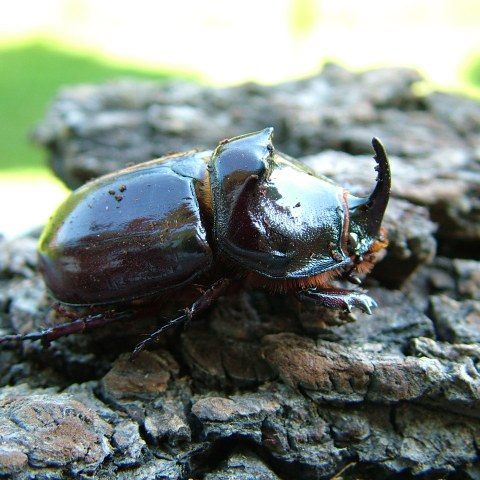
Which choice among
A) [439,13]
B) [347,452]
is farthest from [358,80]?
[439,13]

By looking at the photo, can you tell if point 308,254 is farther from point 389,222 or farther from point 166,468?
point 166,468

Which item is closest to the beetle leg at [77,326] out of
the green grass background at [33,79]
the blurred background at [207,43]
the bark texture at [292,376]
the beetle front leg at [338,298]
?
the bark texture at [292,376]

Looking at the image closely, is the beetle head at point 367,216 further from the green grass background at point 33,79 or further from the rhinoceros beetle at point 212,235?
the green grass background at point 33,79

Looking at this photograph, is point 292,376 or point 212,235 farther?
point 212,235

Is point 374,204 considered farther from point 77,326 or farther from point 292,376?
point 77,326

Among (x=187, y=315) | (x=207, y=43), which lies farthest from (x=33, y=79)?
(x=187, y=315)
